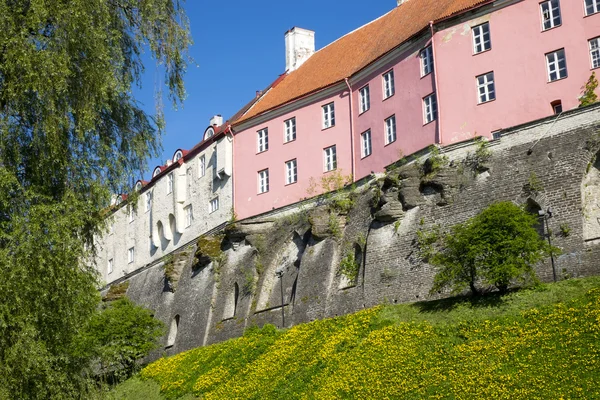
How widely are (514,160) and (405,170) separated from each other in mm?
5044

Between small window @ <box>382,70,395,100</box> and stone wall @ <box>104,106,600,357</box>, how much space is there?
15.3 feet

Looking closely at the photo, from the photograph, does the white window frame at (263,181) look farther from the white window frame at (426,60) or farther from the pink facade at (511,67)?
the pink facade at (511,67)

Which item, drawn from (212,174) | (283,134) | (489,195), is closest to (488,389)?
(489,195)

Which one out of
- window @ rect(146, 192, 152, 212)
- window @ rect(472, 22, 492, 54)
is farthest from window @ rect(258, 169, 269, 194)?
window @ rect(472, 22, 492, 54)

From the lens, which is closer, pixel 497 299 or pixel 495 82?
pixel 497 299

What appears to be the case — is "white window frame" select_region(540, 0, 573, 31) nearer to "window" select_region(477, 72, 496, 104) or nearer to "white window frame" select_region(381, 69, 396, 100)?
"window" select_region(477, 72, 496, 104)

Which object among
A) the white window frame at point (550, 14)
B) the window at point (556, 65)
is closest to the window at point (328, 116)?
the white window frame at point (550, 14)

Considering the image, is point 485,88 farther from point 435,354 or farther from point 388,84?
point 435,354

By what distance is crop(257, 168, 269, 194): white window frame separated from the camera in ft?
147

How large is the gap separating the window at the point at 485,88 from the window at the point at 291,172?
11896 mm

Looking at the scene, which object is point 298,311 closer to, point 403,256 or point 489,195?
point 403,256

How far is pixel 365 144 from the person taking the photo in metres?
40.0

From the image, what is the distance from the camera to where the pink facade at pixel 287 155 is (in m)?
41.8

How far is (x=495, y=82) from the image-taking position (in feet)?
111
